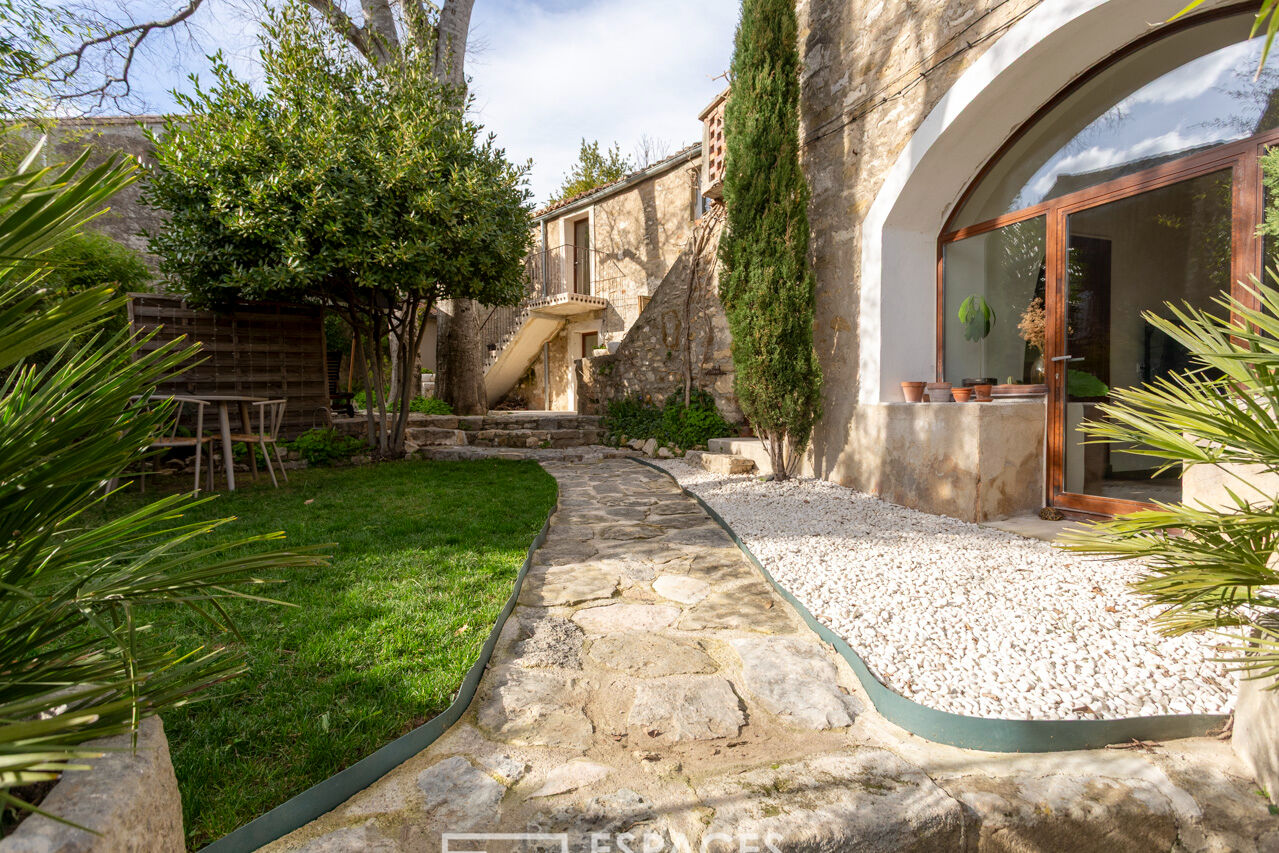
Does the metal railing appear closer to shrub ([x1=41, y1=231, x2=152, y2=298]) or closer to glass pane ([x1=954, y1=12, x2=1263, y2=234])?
shrub ([x1=41, y1=231, x2=152, y2=298])

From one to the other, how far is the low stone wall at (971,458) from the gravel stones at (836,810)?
2.84 meters

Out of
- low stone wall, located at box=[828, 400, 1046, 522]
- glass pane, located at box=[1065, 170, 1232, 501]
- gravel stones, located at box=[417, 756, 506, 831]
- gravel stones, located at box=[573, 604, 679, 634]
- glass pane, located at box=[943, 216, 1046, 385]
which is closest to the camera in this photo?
gravel stones, located at box=[417, 756, 506, 831]

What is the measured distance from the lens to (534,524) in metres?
3.96

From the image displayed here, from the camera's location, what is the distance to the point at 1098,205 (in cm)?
376

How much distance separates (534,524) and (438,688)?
213 cm

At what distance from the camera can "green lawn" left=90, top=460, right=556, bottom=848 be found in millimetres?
1459

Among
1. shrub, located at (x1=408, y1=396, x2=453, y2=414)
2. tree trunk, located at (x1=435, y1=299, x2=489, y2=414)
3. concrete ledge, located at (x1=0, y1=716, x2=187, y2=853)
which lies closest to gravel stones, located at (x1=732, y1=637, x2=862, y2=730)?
concrete ledge, located at (x1=0, y1=716, x2=187, y2=853)

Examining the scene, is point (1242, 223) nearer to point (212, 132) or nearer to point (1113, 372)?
point (1113, 372)

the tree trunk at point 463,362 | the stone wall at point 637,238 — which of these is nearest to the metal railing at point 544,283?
the stone wall at point 637,238

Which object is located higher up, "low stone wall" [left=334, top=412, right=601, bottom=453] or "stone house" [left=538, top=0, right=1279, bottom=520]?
"stone house" [left=538, top=0, right=1279, bottom=520]

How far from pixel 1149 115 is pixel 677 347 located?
5291mm

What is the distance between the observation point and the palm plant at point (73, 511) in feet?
2.16

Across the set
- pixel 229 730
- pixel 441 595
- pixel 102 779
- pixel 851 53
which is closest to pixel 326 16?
pixel 851 53

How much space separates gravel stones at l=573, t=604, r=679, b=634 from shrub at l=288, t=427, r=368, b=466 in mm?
5507
